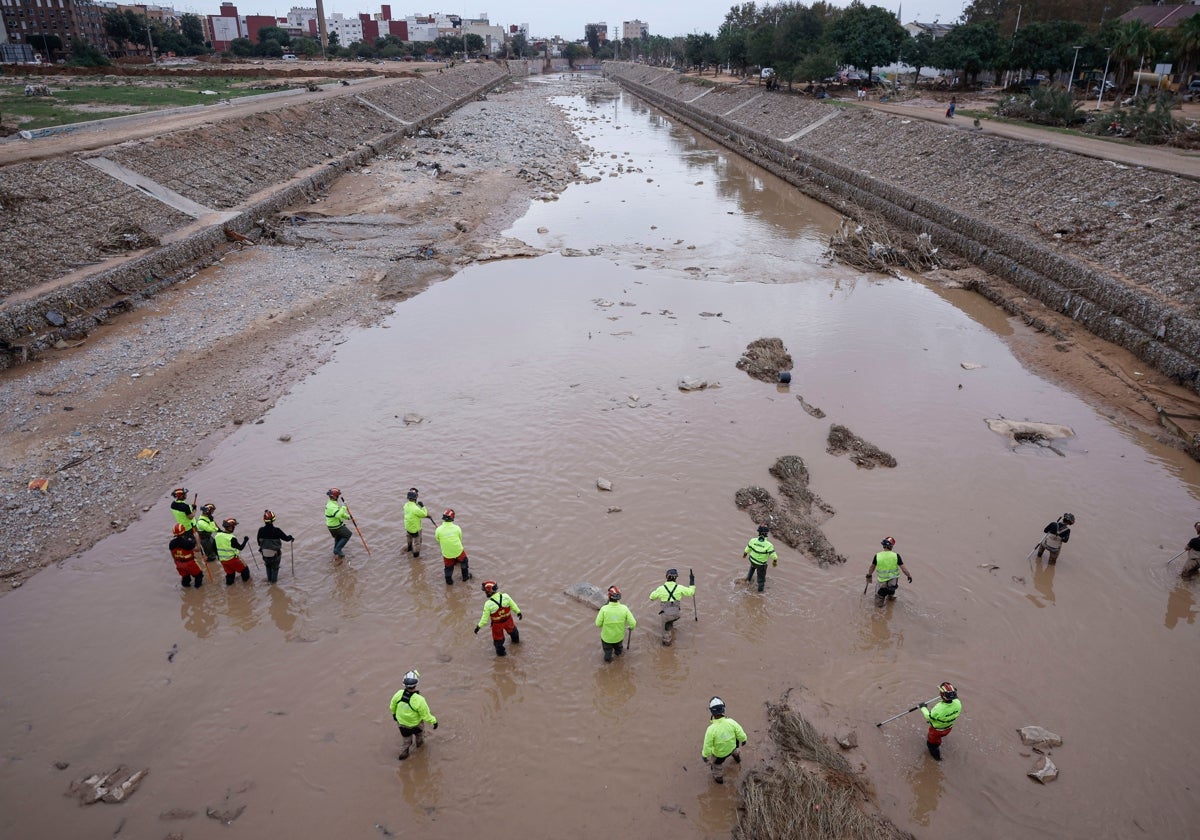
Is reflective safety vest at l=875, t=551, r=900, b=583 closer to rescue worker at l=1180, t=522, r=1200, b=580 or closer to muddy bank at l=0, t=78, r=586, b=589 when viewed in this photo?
rescue worker at l=1180, t=522, r=1200, b=580

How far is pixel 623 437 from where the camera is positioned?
1462 cm

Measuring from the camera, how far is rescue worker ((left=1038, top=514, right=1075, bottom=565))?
35.0ft

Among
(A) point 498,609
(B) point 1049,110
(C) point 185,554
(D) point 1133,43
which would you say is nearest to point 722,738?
(A) point 498,609

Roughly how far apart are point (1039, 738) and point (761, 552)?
13.2ft

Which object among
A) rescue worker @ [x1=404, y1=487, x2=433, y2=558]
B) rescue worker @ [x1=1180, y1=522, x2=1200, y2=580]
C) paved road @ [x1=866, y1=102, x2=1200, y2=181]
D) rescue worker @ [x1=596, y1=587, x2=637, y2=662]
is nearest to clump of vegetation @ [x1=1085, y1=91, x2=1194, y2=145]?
paved road @ [x1=866, y1=102, x2=1200, y2=181]

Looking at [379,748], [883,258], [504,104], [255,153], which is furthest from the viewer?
[504,104]

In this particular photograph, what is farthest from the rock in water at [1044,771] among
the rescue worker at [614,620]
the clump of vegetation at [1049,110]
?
the clump of vegetation at [1049,110]

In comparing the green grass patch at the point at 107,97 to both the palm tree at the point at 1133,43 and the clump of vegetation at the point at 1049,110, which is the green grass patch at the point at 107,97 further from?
the palm tree at the point at 1133,43

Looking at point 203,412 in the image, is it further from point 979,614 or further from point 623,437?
point 979,614

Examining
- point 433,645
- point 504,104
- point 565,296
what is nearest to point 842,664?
point 433,645

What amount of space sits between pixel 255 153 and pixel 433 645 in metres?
33.7

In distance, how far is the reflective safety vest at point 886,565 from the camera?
32.4 ft

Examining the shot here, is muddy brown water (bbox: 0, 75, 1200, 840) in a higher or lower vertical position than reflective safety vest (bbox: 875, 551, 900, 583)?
lower

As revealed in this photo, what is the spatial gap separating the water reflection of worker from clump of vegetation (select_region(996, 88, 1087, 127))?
37642 mm
